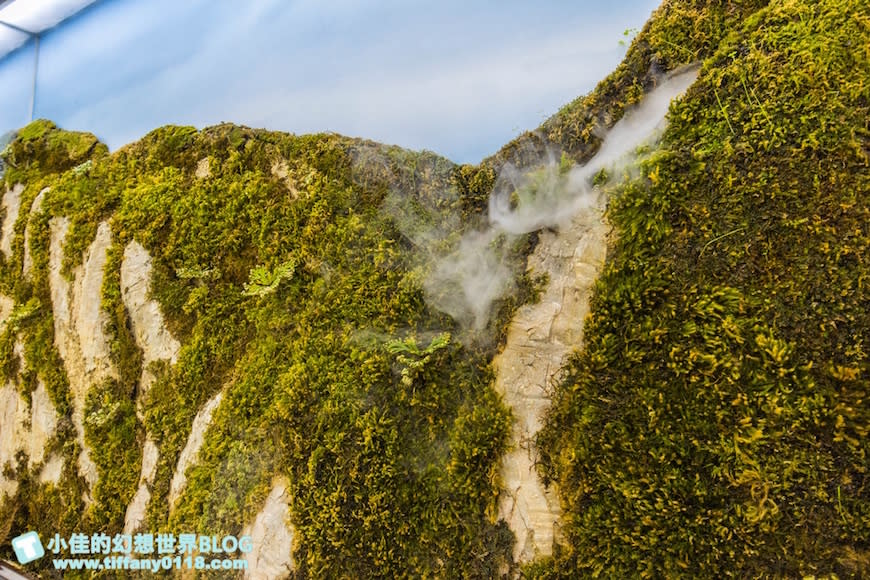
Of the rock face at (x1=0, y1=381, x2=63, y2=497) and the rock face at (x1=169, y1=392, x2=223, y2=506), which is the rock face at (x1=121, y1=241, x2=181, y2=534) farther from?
the rock face at (x1=0, y1=381, x2=63, y2=497)

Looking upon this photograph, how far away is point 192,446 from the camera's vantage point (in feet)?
13.6

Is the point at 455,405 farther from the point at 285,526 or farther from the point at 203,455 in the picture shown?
the point at 203,455

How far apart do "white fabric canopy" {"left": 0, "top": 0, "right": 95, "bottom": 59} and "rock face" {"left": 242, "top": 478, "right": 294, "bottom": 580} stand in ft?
23.0

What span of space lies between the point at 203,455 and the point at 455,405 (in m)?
2.22

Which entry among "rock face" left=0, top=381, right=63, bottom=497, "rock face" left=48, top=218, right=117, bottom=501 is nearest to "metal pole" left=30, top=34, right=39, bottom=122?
"rock face" left=48, top=218, right=117, bottom=501

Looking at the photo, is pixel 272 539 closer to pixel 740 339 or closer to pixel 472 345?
pixel 472 345

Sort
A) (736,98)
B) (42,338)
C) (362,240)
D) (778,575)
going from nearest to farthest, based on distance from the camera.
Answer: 1. (778,575)
2. (736,98)
3. (362,240)
4. (42,338)

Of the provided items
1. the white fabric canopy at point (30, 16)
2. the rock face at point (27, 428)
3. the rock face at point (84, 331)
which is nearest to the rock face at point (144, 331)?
the rock face at point (84, 331)

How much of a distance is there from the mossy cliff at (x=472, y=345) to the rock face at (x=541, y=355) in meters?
0.09

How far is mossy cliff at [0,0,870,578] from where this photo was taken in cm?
236

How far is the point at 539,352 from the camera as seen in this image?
312 centimetres

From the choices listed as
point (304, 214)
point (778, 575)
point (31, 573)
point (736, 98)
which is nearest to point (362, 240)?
point (304, 214)

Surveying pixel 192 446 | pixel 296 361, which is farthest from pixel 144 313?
pixel 296 361

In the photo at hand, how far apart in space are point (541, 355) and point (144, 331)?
154 inches
